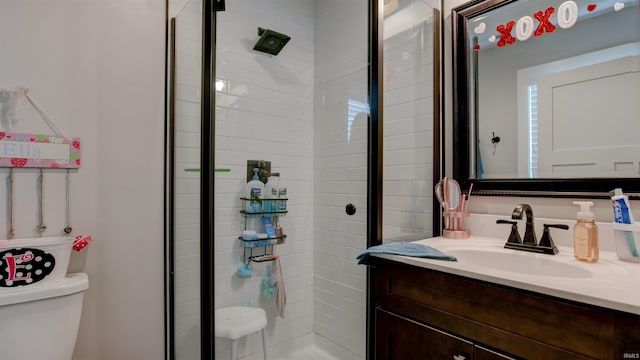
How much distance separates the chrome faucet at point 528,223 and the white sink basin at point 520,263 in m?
0.07

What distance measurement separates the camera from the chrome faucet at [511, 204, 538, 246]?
1184 millimetres

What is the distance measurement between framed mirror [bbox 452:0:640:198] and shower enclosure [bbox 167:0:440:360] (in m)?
0.19

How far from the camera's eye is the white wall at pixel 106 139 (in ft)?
4.27

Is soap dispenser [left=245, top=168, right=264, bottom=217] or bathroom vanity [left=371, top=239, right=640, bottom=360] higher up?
soap dispenser [left=245, top=168, right=264, bottom=217]

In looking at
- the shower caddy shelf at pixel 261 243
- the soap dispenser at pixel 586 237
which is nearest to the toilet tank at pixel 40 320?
the shower caddy shelf at pixel 261 243

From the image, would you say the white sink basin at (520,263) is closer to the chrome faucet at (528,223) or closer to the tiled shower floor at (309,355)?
the chrome faucet at (528,223)

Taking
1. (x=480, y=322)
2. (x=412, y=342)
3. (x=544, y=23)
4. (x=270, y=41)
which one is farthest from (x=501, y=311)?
(x=270, y=41)

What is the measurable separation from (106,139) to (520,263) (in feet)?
5.83

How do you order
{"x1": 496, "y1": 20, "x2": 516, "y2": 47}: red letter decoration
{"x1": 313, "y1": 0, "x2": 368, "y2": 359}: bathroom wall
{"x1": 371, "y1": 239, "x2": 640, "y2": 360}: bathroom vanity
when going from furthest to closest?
{"x1": 313, "y1": 0, "x2": 368, "y2": 359}: bathroom wall < {"x1": 496, "y1": 20, "x2": 516, "y2": 47}: red letter decoration < {"x1": 371, "y1": 239, "x2": 640, "y2": 360}: bathroom vanity

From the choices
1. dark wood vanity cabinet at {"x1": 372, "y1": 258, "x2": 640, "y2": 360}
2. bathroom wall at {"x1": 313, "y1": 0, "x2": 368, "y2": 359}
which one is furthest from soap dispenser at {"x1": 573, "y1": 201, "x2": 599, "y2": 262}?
bathroom wall at {"x1": 313, "y1": 0, "x2": 368, "y2": 359}

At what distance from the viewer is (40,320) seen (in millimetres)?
1136

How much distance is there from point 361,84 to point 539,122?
849mm

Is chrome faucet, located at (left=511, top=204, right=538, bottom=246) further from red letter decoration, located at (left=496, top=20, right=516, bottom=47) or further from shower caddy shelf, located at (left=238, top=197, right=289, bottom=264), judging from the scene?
shower caddy shelf, located at (left=238, top=197, right=289, bottom=264)

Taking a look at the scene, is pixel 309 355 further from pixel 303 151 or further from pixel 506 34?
pixel 506 34
